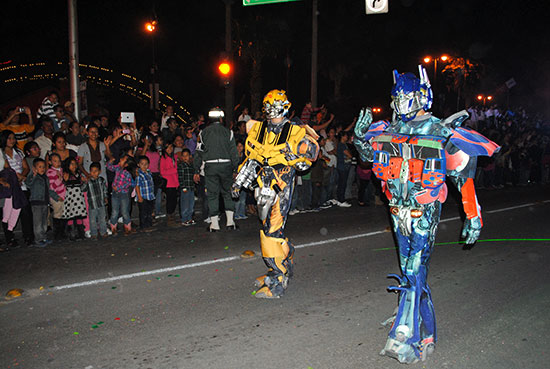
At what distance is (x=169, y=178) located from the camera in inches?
415

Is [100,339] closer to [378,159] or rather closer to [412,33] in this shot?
[378,159]

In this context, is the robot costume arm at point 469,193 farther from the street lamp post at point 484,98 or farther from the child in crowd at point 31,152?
the street lamp post at point 484,98

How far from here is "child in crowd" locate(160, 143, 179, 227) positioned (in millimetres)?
10438

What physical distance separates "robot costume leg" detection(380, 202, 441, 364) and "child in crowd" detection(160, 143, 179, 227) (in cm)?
679

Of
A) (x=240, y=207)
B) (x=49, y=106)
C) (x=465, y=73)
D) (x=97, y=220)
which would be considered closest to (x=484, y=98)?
(x=465, y=73)

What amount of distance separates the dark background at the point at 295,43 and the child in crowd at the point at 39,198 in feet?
39.4

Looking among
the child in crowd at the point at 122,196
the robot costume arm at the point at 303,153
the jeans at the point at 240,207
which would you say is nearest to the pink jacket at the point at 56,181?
the child in crowd at the point at 122,196

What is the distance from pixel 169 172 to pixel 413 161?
23.2 feet

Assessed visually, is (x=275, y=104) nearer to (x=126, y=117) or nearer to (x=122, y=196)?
(x=122, y=196)

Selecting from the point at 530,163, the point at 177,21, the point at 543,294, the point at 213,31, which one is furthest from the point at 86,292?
the point at 177,21

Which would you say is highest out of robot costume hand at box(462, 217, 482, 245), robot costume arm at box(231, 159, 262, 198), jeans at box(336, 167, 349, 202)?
robot costume arm at box(231, 159, 262, 198)

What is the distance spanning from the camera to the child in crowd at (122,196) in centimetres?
929

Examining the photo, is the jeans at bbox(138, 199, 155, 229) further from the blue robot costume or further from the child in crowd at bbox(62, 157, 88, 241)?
the blue robot costume

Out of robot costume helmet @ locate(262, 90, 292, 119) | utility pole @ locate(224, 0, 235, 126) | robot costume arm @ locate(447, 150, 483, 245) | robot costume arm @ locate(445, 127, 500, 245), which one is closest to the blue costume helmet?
robot costume arm @ locate(445, 127, 500, 245)
